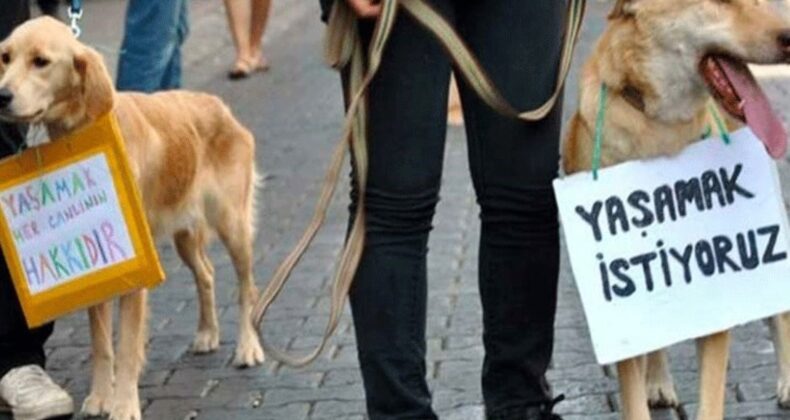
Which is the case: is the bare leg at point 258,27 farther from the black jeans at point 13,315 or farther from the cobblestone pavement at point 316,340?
the black jeans at point 13,315

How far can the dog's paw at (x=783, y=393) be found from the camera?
508 centimetres

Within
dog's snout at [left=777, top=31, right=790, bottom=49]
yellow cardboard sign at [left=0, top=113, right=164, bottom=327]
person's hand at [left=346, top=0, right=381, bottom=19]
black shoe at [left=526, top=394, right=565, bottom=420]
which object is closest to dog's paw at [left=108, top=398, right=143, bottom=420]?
yellow cardboard sign at [left=0, top=113, right=164, bottom=327]

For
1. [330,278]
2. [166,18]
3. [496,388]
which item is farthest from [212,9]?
[496,388]

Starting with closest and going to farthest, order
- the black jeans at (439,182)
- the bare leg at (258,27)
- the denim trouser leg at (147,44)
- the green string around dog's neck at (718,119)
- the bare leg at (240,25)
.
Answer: the black jeans at (439,182)
the green string around dog's neck at (718,119)
the denim trouser leg at (147,44)
the bare leg at (240,25)
the bare leg at (258,27)

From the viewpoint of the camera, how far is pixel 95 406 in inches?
222

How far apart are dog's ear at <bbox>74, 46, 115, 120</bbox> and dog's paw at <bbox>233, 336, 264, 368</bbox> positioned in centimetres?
104

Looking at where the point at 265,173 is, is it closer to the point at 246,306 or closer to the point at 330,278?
the point at 330,278

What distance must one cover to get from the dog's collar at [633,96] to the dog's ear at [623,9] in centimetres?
17

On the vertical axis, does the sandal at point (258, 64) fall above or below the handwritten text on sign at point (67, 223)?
below

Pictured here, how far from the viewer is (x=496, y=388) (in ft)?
15.1

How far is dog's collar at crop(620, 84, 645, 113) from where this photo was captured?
4.39 meters

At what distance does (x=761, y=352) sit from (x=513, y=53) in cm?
178

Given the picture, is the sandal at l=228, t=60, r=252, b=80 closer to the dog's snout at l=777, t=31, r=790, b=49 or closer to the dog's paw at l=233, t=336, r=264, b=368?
the dog's paw at l=233, t=336, r=264, b=368

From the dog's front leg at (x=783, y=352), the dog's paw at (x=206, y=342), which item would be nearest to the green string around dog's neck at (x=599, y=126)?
the dog's front leg at (x=783, y=352)
